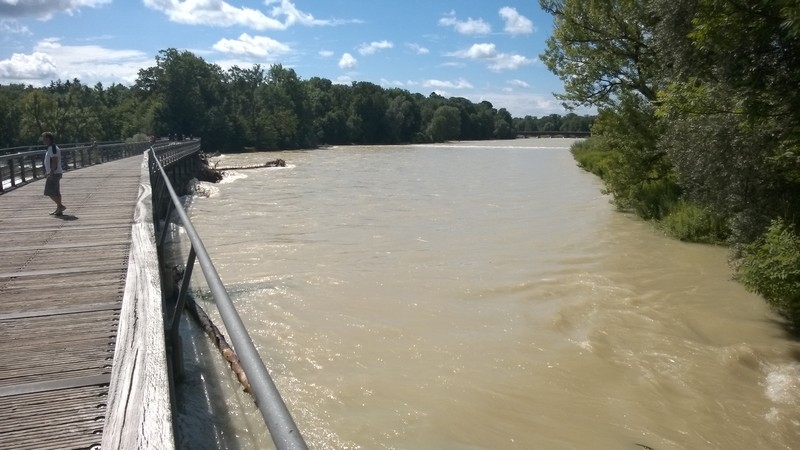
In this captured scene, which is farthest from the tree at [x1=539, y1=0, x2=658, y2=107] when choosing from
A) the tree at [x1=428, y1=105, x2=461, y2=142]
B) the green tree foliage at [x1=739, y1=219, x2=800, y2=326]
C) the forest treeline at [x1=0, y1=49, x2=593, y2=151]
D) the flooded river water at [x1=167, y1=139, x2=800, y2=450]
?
the tree at [x1=428, y1=105, x2=461, y2=142]

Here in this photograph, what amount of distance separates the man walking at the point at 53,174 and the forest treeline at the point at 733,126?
10.5 m

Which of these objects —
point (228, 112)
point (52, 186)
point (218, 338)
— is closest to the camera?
point (218, 338)

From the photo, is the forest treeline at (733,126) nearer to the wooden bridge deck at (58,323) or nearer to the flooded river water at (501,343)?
the flooded river water at (501,343)

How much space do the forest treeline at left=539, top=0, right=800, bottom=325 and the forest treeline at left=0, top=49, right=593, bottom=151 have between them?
63612 millimetres

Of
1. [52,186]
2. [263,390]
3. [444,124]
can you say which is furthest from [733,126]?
[444,124]

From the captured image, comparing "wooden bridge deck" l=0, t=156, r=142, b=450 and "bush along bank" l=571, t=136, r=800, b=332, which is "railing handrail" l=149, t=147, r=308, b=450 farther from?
"bush along bank" l=571, t=136, r=800, b=332

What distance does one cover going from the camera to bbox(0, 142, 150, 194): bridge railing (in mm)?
16562

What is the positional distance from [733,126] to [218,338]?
859 cm

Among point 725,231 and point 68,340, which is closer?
point 68,340

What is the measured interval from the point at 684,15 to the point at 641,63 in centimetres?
921

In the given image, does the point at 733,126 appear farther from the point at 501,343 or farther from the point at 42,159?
the point at 42,159

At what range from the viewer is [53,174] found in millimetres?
11430

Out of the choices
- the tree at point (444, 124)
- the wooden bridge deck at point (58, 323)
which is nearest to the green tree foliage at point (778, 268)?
the wooden bridge deck at point (58, 323)

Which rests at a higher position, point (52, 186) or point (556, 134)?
point (556, 134)
